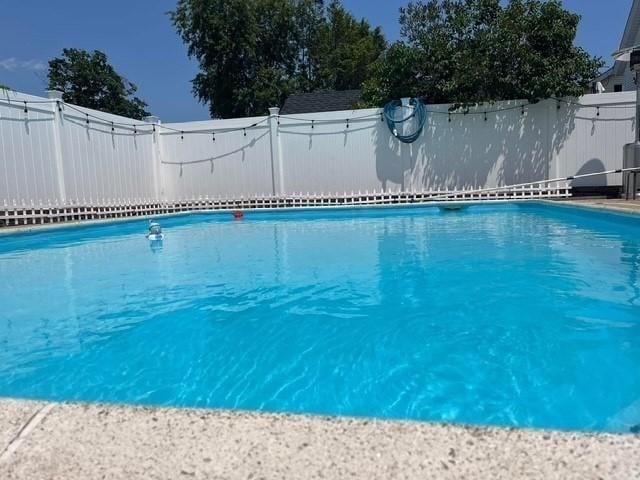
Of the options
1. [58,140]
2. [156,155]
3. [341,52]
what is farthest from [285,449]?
[341,52]

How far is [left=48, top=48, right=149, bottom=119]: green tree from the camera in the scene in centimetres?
2962

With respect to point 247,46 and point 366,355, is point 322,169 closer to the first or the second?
point 366,355

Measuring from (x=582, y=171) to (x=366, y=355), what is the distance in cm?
1093

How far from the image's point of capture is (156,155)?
43.8ft

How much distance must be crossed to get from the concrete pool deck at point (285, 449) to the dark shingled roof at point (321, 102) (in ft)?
61.0

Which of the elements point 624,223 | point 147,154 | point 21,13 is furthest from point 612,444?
point 21,13

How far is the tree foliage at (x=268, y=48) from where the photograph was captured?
23922 mm

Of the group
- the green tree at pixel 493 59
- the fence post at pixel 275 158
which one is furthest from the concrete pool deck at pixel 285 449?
the fence post at pixel 275 158

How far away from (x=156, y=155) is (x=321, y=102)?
896 cm

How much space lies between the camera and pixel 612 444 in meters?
1.41

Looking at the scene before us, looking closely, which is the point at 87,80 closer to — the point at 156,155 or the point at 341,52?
the point at 341,52

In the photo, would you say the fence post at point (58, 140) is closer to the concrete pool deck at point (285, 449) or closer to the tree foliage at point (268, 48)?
the concrete pool deck at point (285, 449)

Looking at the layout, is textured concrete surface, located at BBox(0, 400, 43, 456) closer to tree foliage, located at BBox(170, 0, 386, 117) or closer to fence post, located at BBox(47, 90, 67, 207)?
fence post, located at BBox(47, 90, 67, 207)

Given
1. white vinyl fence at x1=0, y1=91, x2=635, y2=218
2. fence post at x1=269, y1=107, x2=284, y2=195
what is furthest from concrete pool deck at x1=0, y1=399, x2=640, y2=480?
fence post at x1=269, y1=107, x2=284, y2=195
